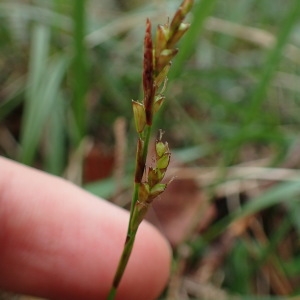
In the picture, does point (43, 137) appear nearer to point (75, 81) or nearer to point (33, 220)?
point (75, 81)

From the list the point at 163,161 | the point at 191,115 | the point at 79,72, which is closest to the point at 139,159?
the point at 163,161

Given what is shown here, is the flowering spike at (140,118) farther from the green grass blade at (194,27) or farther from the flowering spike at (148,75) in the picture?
the green grass blade at (194,27)

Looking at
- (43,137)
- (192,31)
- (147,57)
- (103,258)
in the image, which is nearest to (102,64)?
(43,137)

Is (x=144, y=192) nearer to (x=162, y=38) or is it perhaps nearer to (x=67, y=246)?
(x=162, y=38)

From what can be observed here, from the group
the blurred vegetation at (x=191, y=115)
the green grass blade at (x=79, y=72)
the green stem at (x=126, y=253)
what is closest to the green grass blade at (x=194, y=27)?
the blurred vegetation at (x=191, y=115)

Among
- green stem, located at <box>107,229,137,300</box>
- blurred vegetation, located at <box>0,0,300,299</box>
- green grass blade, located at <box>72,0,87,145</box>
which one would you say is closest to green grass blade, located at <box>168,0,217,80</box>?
blurred vegetation, located at <box>0,0,300,299</box>

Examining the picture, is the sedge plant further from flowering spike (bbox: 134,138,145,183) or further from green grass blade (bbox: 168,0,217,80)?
green grass blade (bbox: 168,0,217,80)
